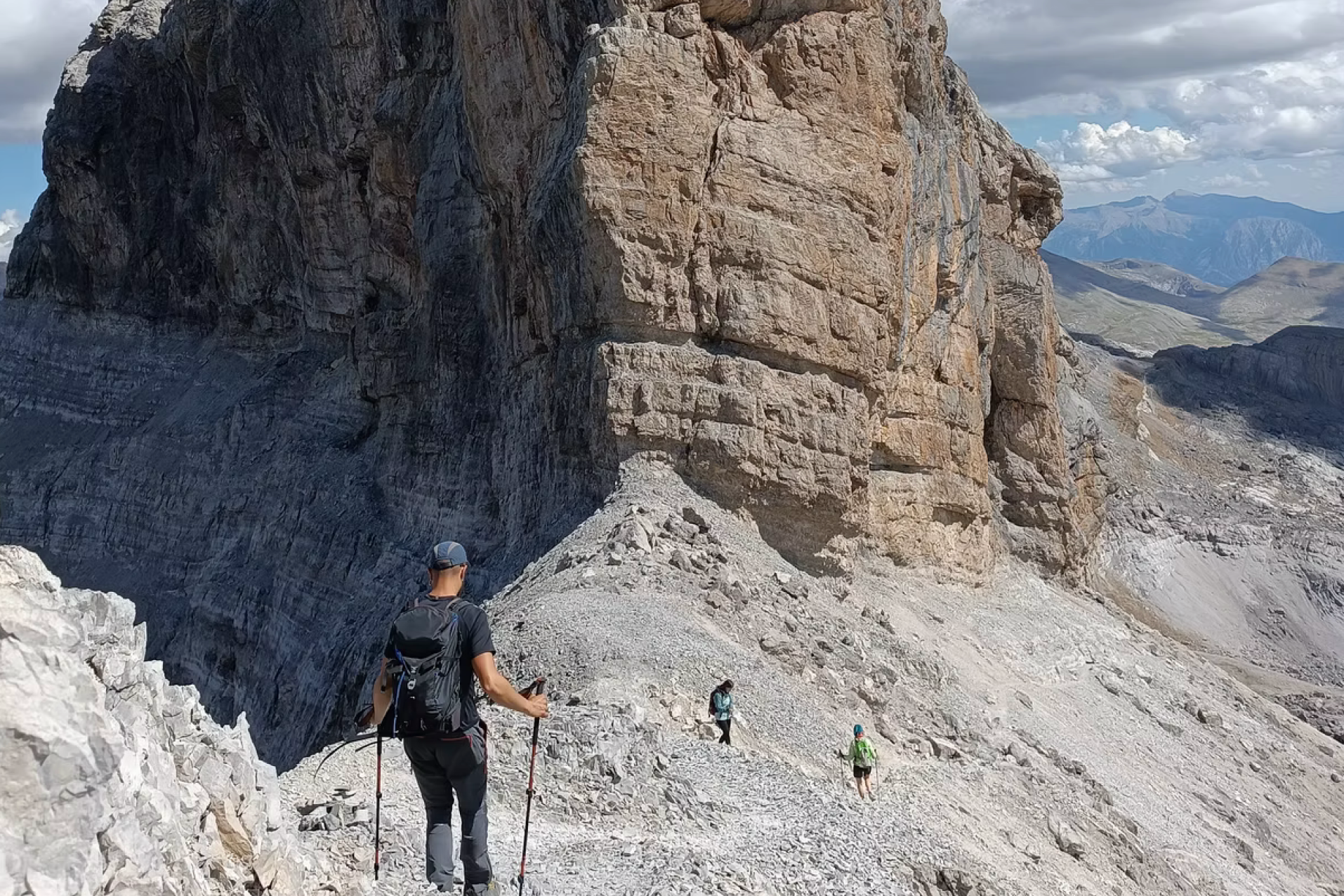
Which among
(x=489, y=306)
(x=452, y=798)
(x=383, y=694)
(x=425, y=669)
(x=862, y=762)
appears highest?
(x=489, y=306)

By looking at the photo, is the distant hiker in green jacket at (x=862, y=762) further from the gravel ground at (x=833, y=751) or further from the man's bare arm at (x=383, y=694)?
the man's bare arm at (x=383, y=694)

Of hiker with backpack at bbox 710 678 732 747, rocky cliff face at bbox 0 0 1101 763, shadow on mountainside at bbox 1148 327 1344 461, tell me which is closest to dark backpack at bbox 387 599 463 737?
hiker with backpack at bbox 710 678 732 747

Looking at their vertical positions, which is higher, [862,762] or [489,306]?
[489,306]

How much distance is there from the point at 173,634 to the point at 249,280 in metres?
12.3

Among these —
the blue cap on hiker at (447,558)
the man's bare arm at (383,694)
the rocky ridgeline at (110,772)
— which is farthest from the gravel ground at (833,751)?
→ the blue cap on hiker at (447,558)

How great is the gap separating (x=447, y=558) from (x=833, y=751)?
10.7 meters

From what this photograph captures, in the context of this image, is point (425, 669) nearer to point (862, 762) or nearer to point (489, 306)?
point (862, 762)

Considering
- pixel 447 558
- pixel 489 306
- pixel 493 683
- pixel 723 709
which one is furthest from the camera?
pixel 489 306

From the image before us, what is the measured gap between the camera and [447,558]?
28.7 ft

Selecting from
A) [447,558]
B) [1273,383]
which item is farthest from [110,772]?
[1273,383]

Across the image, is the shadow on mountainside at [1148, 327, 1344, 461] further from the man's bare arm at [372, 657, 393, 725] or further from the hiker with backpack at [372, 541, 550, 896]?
the man's bare arm at [372, 657, 393, 725]

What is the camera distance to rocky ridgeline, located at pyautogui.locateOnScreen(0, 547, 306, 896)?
6.62 metres

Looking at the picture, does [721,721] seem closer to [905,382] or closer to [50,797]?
[50,797]

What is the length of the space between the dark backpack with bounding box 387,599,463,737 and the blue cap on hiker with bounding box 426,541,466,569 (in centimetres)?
28
